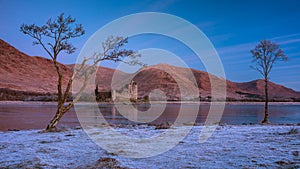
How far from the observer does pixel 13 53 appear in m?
143

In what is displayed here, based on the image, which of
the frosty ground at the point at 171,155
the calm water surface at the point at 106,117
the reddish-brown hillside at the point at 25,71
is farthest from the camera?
the reddish-brown hillside at the point at 25,71

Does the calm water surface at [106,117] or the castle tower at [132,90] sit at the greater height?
the castle tower at [132,90]

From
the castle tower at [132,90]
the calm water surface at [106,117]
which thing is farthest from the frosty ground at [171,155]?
the castle tower at [132,90]

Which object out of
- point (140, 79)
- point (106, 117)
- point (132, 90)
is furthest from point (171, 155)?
point (140, 79)

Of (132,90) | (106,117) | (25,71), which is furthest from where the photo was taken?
(25,71)

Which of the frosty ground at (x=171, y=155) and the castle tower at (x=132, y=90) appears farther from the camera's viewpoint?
the castle tower at (x=132, y=90)

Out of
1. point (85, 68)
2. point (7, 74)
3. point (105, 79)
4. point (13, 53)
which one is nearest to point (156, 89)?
point (105, 79)

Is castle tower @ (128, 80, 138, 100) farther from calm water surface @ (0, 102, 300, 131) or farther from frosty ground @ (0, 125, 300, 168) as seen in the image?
frosty ground @ (0, 125, 300, 168)

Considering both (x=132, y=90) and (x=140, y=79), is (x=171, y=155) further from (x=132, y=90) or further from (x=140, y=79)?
(x=140, y=79)

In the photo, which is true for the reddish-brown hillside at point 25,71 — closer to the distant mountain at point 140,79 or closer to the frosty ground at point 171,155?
the distant mountain at point 140,79

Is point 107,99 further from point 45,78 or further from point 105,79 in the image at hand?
point 105,79

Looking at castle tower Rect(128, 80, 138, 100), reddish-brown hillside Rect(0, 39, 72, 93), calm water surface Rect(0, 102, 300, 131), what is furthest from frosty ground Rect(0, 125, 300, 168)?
reddish-brown hillside Rect(0, 39, 72, 93)

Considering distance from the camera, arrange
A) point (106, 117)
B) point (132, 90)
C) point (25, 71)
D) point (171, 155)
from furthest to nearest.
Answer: point (25, 71)
point (132, 90)
point (106, 117)
point (171, 155)

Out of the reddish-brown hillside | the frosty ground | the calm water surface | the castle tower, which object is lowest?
the calm water surface
